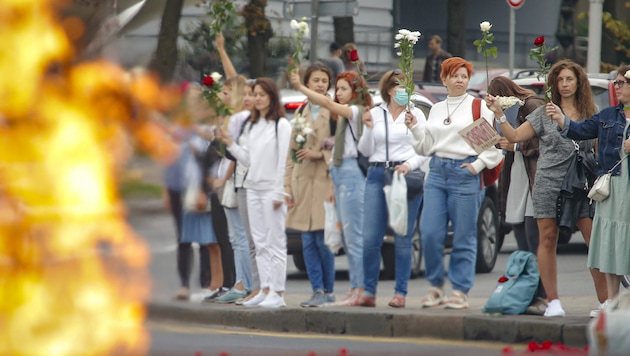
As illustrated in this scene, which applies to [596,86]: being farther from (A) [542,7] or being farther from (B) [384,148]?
(A) [542,7]

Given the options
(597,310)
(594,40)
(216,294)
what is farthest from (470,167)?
(594,40)

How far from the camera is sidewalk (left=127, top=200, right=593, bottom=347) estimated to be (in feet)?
27.0

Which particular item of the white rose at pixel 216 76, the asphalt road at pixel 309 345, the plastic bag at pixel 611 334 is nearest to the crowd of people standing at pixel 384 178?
the white rose at pixel 216 76

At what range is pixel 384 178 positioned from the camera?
9.70 m

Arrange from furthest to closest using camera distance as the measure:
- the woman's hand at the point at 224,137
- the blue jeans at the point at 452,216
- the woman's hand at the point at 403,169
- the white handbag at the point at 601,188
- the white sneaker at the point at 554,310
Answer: the woman's hand at the point at 224,137
the woman's hand at the point at 403,169
the blue jeans at the point at 452,216
the white sneaker at the point at 554,310
the white handbag at the point at 601,188

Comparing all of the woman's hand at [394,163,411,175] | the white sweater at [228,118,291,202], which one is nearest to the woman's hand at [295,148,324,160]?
the white sweater at [228,118,291,202]

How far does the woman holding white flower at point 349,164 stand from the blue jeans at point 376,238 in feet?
0.67

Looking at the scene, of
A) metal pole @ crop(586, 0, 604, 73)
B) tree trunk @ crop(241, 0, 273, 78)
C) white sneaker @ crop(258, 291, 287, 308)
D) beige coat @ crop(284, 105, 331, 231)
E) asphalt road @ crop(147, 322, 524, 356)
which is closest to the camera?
asphalt road @ crop(147, 322, 524, 356)

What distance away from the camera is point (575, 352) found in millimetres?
7230

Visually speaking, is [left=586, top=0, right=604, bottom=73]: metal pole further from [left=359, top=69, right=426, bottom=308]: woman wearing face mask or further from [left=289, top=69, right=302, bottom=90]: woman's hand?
[left=289, top=69, right=302, bottom=90]: woman's hand

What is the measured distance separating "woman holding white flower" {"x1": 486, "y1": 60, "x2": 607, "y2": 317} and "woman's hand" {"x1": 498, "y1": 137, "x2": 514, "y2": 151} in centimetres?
22

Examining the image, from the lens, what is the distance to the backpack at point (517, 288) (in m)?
8.79

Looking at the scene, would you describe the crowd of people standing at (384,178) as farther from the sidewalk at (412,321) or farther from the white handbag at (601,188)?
the sidewalk at (412,321)

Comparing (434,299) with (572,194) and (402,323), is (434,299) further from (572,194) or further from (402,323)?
(572,194)
